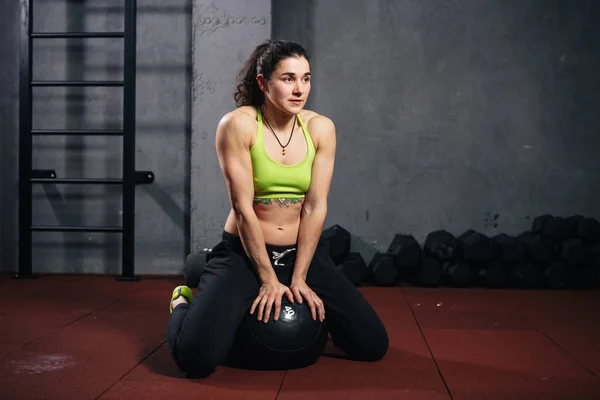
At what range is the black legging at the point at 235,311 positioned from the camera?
231cm

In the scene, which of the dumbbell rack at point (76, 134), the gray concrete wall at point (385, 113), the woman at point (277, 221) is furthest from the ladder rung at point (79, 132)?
the woman at point (277, 221)

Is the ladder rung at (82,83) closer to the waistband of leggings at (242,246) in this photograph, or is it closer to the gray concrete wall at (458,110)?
the gray concrete wall at (458,110)

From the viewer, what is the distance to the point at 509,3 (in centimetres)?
462

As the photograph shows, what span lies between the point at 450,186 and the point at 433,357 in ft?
7.21

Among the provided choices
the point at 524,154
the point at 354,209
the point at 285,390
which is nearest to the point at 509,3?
the point at 524,154

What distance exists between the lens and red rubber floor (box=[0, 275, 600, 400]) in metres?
2.18

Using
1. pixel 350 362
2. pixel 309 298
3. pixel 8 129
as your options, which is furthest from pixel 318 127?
pixel 8 129

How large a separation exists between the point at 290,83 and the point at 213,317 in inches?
34.4

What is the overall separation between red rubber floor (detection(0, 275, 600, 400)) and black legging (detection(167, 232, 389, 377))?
0.08 meters

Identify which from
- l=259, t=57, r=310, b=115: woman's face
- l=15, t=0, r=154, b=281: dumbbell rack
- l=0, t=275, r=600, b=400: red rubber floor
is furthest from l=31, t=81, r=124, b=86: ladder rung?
l=259, t=57, r=310, b=115: woman's face

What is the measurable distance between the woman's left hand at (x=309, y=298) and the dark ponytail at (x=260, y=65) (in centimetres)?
74

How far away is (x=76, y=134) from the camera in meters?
4.42

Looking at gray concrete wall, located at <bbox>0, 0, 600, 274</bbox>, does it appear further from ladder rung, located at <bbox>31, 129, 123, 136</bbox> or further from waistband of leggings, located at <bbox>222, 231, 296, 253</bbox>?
waistband of leggings, located at <bbox>222, 231, 296, 253</bbox>

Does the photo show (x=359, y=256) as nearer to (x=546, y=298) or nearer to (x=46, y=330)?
(x=546, y=298)
